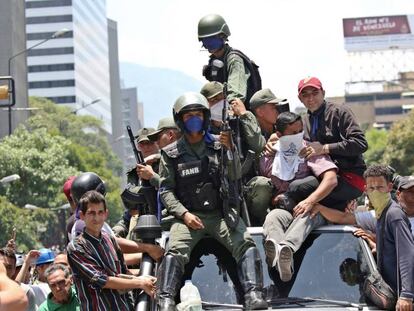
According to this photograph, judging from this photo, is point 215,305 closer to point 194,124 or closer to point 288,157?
point 194,124

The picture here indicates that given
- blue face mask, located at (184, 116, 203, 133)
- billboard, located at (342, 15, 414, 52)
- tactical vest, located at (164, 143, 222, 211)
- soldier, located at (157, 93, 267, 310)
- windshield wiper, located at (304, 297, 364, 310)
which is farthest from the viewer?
billboard, located at (342, 15, 414, 52)

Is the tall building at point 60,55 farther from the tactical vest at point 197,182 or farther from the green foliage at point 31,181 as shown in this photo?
the tactical vest at point 197,182

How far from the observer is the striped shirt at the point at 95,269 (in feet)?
25.7

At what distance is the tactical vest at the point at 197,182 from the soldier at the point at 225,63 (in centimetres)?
181

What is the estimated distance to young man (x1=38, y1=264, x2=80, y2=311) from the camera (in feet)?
28.7

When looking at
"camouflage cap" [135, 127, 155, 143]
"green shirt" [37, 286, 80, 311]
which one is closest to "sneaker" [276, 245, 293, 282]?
"green shirt" [37, 286, 80, 311]

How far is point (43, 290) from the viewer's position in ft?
33.9

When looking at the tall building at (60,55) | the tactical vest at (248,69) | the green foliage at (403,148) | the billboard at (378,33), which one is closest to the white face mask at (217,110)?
the tactical vest at (248,69)

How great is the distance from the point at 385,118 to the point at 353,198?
169 m

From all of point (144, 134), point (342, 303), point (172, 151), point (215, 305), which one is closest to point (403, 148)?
point (144, 134)

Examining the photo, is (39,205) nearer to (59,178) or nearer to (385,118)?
(59,178)

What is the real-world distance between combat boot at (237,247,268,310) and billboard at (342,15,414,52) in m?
146

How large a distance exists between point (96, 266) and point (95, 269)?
28 mm

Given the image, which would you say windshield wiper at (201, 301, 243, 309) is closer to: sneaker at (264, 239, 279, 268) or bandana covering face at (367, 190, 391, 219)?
sneaker at (264, 239, 279, 268)
